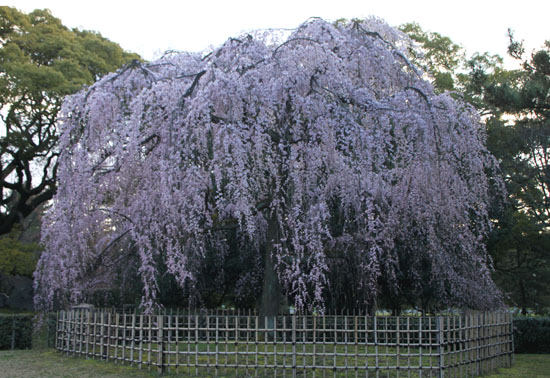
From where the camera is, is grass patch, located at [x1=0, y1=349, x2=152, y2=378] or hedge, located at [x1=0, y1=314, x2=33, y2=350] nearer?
grass patch, located at [x1=0, y1=349, x2=152, y2=378]

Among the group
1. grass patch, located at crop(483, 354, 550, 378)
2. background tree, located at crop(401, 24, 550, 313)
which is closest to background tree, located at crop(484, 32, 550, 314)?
background tree, located at crop(401, 24, 550, 313)

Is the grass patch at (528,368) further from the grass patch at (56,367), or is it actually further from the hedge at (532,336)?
the grass patch at (56,367)

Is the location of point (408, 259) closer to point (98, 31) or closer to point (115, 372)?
point (115, 372)

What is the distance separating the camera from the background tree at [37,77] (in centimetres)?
1891

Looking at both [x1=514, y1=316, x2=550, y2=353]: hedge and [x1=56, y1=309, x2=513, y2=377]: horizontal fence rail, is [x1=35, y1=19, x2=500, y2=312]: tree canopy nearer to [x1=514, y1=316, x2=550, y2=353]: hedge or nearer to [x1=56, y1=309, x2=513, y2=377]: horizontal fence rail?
[x1=56, y1=309, x2=513, y2=377]: horizontal fence rail

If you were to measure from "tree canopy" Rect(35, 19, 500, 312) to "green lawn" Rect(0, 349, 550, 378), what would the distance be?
3.72ft

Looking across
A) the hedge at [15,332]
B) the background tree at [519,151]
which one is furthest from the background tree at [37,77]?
the background tree at [519,151]

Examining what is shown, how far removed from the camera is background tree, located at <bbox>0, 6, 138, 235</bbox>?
1891cm

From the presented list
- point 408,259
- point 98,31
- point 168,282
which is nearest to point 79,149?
point 168,282

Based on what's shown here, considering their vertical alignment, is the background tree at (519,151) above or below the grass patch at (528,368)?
above

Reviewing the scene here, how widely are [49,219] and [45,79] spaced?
10.9m

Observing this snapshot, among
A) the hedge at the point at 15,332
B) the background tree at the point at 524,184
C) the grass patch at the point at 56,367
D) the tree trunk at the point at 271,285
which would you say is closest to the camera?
the grass patch at the point at 56,367

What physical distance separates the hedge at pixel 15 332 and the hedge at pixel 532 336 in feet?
39.8

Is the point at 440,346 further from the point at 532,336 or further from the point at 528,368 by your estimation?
the point at 532,336
